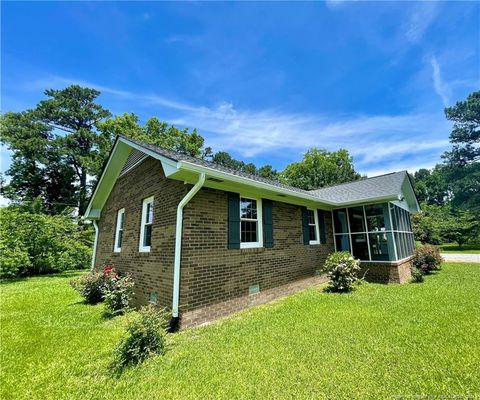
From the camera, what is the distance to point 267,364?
3127 mm

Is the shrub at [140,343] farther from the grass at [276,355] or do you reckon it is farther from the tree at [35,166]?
the tree at [35,166]

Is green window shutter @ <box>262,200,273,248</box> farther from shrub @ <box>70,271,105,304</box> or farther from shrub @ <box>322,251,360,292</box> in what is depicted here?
shrub @ <box>70,271,105,304</box>

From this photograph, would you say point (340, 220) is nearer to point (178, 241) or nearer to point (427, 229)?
point (178, 241)

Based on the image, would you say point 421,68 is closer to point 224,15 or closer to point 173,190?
point 224,15

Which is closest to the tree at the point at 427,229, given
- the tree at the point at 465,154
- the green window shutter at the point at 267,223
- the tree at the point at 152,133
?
the tree at the point at 465,154

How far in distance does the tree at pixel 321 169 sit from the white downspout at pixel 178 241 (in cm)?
3208

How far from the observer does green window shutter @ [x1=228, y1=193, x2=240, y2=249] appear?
19.1 ft

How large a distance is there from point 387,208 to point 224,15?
9037 mm

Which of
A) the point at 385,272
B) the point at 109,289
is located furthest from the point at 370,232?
the point at 109,289

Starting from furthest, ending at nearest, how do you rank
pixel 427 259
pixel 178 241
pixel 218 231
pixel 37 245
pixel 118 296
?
pixel 37 245
pixel 427 259
pixel 118 296
pixel 218 231
pixel 178 241

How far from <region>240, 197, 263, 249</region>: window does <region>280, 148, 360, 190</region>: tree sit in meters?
29.8

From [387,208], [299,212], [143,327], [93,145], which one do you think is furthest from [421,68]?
[93,145]

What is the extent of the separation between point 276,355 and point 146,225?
5.02 metres

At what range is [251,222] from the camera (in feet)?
22.1
